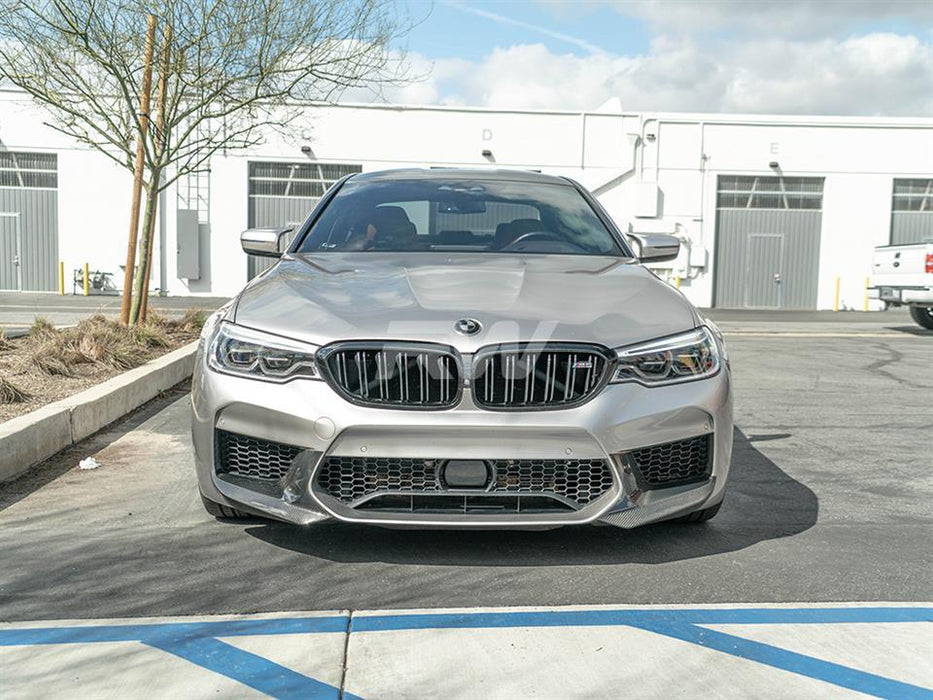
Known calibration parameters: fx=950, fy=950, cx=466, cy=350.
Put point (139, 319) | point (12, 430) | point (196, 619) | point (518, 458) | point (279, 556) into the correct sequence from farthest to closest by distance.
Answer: point (139, 319) → point (12, 430) → point (279, 556) → point (518, 458) → point (196, 619)

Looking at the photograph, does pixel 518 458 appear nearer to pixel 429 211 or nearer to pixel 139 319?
pixel 429 211

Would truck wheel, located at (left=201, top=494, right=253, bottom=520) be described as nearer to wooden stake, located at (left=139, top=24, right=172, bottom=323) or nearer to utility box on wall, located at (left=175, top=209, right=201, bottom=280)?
wooden stake, located at (left=139, top=24, right=172, bottom=323)

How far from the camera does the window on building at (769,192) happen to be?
1077 inches

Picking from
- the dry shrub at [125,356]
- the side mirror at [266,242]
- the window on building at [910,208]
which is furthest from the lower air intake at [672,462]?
the window on building at [910,208]

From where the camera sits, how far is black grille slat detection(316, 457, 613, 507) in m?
3.39

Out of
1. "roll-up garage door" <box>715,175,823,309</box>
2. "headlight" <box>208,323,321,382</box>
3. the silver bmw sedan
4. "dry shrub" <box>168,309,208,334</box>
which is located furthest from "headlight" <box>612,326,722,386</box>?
"roll-up garage door" <box>715,175,823,309</box>

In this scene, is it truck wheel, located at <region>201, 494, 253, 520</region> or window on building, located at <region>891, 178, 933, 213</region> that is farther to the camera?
window on building, located at <region>891, 178, 933, 213</region>

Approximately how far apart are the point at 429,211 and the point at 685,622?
2682mm

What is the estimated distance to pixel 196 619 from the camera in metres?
3.09

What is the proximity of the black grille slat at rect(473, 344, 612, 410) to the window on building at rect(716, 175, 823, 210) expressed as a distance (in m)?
25.2

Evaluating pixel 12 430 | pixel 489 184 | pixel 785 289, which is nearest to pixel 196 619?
pixel 12 430

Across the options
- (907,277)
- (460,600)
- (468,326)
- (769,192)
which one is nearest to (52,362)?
(468,326)

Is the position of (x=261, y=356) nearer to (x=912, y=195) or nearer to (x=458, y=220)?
(x=458, y=220)

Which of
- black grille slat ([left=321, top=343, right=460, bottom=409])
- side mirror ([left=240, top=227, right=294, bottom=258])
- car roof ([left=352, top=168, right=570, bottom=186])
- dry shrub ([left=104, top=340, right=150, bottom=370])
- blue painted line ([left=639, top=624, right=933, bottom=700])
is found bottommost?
blue painted line ([left=639, top=624, right=933, bottom=700])
